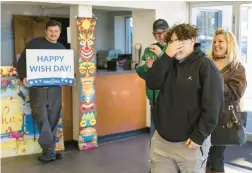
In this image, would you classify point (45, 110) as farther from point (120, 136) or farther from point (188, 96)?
point (188, 96)

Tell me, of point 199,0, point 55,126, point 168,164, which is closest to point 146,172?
point 55,126

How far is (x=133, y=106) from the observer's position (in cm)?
531

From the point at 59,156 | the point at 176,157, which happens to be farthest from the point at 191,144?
the point at 59,156

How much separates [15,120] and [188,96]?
8.92ft

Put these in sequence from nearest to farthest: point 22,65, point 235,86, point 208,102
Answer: point 208,102
point 235,86
point 22,65

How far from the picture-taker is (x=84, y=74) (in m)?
4.49

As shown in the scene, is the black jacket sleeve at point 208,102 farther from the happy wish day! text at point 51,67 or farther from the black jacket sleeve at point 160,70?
the happy wish day! text at point 51,67

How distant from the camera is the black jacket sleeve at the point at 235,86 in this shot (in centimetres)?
285

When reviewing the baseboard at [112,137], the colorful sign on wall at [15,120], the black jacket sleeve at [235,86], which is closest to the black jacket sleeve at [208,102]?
the black jacket sleeve at [235,86]

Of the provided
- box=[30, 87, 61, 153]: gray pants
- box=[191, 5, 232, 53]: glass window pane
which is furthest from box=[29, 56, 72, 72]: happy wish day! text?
box=[191, 5, 232, 53]: glass window pane

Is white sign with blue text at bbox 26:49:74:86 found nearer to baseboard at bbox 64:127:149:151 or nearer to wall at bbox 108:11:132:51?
baseboard at bbox 64:127:149:151

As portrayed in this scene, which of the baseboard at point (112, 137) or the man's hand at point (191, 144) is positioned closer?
the man's hand at point (191, 144)

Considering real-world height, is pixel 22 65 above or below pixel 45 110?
above

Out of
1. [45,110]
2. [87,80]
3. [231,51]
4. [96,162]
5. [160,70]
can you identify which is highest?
[231,51]
